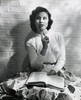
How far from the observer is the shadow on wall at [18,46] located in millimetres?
2838

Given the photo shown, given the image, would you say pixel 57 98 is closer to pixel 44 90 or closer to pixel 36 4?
pixel 44 90

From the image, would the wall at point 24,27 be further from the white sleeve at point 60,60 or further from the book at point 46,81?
the book at point 46,81

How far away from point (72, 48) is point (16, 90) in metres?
1.05

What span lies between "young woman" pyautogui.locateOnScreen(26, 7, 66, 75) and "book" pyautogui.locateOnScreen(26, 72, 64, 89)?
6.9 inches

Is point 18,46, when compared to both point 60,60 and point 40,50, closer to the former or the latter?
point 40,50

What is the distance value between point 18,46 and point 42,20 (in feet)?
2.05

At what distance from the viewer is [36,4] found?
2797mm

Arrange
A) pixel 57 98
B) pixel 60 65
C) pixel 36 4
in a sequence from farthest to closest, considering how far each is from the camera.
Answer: pixel 36 4
pixel 60 65
pixel 57 98

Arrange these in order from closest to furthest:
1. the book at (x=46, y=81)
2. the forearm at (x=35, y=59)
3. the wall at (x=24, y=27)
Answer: the book at (x=46, y=81)
the forearm at (x=35, y=59)
the wall at (x=24, y=27)

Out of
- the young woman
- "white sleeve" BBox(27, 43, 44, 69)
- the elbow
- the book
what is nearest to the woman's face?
the young woman

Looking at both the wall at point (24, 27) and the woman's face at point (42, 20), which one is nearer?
the woman's face at point (42, 20)

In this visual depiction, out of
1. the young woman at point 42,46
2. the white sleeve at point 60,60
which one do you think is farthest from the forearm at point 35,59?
the white sleeve at point 60,60

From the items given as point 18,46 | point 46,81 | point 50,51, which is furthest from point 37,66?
point 18,46

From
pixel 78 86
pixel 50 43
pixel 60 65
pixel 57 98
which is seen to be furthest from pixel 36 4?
pixel 57 98
